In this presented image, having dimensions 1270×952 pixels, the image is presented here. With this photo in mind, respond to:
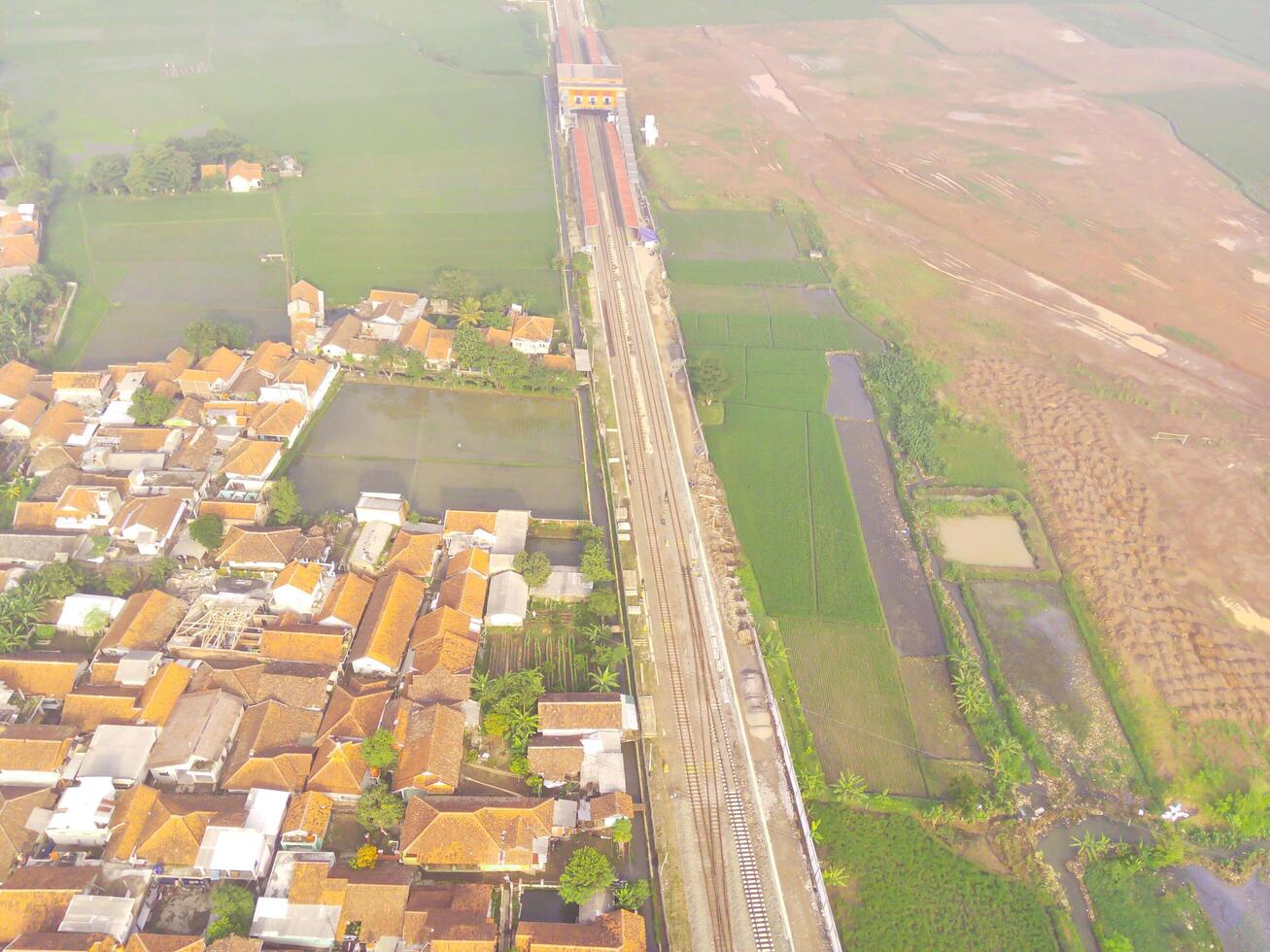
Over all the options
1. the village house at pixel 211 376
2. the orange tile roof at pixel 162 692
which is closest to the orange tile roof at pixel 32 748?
the orange tile roof at pixel 162 692

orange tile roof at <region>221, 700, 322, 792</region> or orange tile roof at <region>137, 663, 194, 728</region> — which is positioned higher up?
orange tile roof at <region>137, 663, 194, 728</region>

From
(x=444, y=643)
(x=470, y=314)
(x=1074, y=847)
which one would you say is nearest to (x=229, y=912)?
(x=444, y=643)

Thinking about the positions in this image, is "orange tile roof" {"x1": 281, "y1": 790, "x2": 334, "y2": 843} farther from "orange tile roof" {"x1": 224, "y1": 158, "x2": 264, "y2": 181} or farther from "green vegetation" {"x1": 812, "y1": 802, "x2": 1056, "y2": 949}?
"orange tile roof" {"x1": 224, "y1": 158, "x2": 264, "y2": 181}

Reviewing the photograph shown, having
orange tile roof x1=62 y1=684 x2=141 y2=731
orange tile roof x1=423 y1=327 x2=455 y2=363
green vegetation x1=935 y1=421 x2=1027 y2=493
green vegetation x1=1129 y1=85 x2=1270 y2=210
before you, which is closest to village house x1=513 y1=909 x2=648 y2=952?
orange tile roof x1=62 y1=684 x2=141 y2=731

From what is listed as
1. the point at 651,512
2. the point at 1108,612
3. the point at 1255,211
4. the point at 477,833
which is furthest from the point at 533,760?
the point at 1255,211

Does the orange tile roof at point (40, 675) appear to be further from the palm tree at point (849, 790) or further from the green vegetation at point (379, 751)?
the palm tree at point (849, 790)

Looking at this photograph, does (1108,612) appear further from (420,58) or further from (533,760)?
(420,58)
